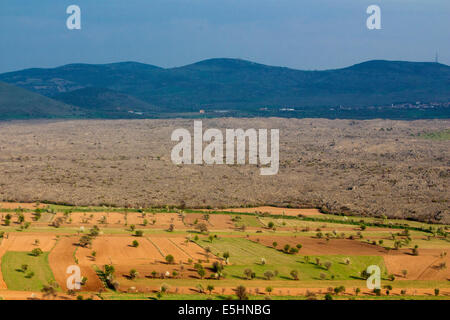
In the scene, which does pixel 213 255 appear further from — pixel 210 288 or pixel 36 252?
pixel 36 252

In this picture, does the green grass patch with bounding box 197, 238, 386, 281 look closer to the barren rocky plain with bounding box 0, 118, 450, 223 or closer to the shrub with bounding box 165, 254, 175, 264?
the shrub with bounding box 165, 254, 175, 264

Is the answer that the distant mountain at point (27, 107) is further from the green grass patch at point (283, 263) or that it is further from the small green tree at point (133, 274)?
the small green tree at point (133, 274)

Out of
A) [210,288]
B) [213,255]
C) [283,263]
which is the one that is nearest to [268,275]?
[283,263]

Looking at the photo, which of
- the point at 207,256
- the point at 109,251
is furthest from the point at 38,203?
the point at 207,256

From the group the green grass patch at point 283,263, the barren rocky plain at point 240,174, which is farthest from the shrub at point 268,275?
the barren rocky plain at point 240,174

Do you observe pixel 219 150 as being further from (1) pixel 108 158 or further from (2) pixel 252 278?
(2) pixel 252 278

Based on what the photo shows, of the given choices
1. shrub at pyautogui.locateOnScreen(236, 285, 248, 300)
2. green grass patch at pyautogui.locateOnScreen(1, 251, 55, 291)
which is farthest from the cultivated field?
shrub at pyautogui.locateOnScreen(236, 285, 248, 300)
